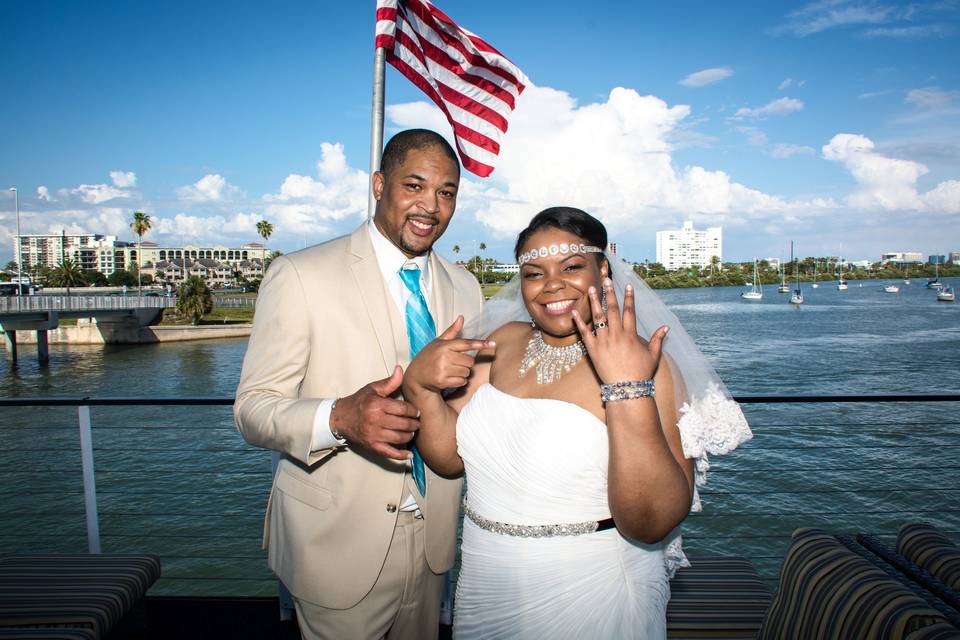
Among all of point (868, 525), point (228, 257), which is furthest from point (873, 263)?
point (868, 525)

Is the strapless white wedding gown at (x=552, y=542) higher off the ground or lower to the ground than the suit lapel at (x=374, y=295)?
lower

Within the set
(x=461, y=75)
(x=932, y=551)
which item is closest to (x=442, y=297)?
(x=932, y=551)

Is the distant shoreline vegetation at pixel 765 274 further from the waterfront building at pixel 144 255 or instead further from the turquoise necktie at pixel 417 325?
the turquoise necktie at pixel 417 325

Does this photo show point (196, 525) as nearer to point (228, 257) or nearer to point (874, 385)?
point (874, 385)

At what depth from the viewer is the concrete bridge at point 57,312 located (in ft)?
123

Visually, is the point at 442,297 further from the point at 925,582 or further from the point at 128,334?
the point at 128,334

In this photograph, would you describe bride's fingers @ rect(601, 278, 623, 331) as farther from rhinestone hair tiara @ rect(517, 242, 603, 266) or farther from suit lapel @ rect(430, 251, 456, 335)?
suit lapel @ rect(430, 251, 456, 335)

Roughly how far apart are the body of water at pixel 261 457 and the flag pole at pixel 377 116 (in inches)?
65.3

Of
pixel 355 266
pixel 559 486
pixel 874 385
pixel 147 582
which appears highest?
pixel 355 266

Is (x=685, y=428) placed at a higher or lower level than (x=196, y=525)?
higher

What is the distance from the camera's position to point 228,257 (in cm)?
14500

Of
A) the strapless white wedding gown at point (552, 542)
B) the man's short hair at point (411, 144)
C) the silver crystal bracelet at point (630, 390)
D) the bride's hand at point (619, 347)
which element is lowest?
the strapless white wedding gown at point (552, 542)

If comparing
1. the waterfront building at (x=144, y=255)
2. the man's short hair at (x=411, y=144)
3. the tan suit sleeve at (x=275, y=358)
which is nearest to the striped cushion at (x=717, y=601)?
the tan suit sleeve at (x=275, y=358)

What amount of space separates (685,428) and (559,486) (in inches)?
14.9
